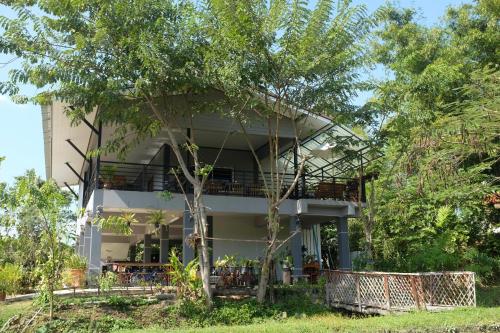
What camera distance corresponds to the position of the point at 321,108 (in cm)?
1379

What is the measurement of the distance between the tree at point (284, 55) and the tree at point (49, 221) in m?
4.82

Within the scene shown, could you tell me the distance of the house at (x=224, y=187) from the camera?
1559cm

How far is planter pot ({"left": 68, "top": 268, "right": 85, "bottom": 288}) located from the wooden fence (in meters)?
7.02

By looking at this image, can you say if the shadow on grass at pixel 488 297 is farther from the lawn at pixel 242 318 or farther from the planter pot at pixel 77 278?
the planter pot at pixel 77 278

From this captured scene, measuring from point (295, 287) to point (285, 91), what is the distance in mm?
5640

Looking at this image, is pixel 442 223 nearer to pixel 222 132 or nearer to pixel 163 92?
pixel 222 132

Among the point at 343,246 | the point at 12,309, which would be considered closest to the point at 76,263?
the point at 12,309

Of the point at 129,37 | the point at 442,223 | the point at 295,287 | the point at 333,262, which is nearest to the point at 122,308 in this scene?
the point at 295,287

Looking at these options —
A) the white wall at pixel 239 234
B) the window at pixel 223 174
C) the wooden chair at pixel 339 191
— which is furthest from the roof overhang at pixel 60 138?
the wooden chair at pixel 339 191

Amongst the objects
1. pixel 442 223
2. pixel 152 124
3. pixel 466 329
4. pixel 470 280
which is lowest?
pixel 466 329

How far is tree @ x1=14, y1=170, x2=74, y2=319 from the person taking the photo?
11.0 m

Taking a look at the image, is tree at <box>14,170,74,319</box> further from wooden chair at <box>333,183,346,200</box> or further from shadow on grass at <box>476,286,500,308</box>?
shadow on grass at <box>476,286,500,308</box>

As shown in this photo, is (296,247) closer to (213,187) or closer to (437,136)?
(213,187)

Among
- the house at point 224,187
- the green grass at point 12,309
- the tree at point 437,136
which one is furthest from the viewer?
the house at point 224,187
